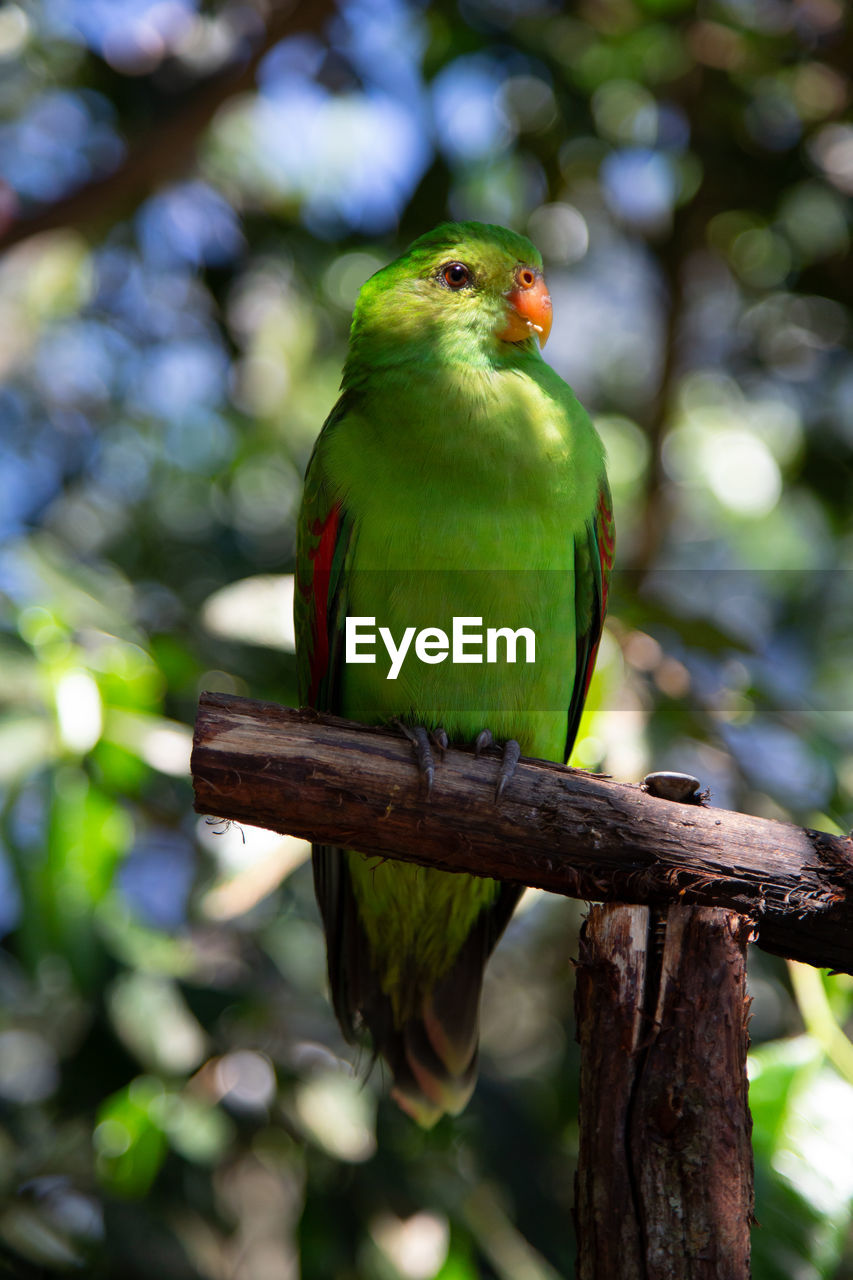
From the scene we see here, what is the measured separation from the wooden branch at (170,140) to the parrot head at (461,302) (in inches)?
79.2

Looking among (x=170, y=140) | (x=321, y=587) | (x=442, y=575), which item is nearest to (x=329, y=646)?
(x=321, y=587)

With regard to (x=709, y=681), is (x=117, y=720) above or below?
above

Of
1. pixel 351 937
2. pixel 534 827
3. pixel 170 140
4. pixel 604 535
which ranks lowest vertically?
pixel 351 937

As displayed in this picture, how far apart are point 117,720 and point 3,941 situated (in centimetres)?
141

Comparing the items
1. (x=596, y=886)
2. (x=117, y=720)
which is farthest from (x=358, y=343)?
(x=596, y=886)

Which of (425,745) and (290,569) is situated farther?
(290,569)

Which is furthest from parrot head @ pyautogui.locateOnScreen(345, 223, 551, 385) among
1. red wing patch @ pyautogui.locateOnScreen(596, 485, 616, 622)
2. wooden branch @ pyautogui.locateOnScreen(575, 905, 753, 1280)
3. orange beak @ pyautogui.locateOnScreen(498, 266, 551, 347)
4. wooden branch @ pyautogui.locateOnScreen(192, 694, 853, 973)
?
wooden branch @ pyautogui.locateOnScreen(575, 905, 753, 1280)

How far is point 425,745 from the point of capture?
2.21 m

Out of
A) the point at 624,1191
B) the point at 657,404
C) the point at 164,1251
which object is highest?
the point at 657,404

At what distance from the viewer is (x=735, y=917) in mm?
1831

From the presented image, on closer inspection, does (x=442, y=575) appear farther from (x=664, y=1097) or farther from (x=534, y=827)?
(x=664, y=1097)

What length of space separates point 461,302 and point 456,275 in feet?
0.27

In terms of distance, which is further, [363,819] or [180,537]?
[180,537]

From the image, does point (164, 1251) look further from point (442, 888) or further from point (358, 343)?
point (358, 343)
